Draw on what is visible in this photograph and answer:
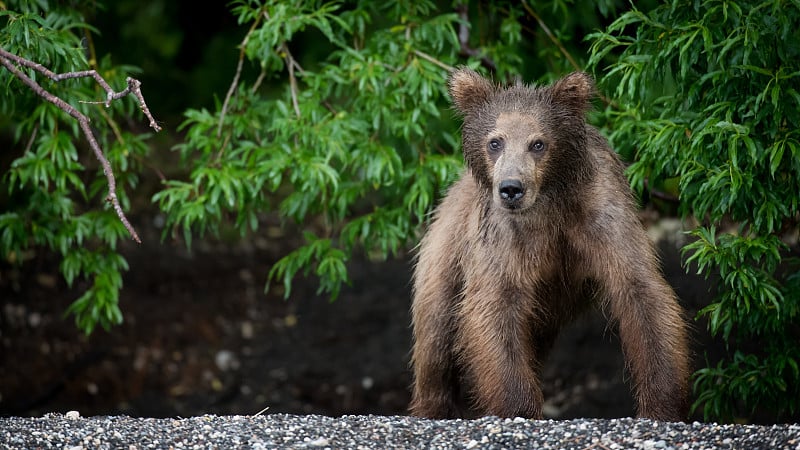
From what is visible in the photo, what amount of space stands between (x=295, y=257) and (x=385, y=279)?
13.2 ft

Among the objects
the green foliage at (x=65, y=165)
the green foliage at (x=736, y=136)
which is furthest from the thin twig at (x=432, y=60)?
the green foliage at (x=65, y=165)

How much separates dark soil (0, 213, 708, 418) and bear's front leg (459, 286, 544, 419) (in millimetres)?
3978

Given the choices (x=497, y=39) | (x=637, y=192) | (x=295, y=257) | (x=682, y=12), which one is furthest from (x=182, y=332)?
(x=682, y=12)

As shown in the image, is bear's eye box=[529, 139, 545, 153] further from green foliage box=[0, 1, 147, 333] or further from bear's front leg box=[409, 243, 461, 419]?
green foliage box=[0, 1, 147, 333]

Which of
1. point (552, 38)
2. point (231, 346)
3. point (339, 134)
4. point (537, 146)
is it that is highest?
point (552, 38)

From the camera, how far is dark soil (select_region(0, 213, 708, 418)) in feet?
33.7

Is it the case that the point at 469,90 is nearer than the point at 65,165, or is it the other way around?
the point at 469,90

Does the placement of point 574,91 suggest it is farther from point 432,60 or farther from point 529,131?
point 432,60

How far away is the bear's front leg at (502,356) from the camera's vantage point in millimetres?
5785

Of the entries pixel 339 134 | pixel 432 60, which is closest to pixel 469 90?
pixel 432 60

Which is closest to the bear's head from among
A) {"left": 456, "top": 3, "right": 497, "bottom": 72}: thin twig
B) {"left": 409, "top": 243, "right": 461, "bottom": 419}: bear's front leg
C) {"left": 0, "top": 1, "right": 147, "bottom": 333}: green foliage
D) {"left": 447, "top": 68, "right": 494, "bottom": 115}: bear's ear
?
{"left": 447, "top": 68, "right": 494, "bottom": 115}: bear's ear

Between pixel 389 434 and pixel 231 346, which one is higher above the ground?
pixel 389 434

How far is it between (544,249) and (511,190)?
0.59 metres

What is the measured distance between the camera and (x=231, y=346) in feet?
36.6
